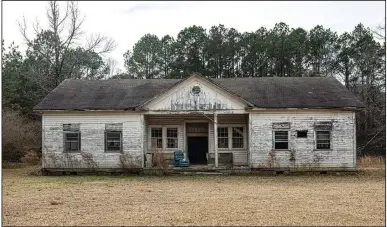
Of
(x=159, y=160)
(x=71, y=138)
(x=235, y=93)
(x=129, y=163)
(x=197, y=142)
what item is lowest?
(x=129, y=163)

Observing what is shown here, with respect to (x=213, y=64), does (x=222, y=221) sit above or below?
below

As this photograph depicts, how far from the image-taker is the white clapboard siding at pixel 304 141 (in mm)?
24078

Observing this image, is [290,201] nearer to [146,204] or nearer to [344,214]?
[344,214]

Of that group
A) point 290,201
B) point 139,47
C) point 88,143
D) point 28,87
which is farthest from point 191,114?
point 139,47

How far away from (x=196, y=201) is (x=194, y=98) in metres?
10.8

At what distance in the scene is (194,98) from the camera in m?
24.5

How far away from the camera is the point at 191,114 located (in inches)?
1005

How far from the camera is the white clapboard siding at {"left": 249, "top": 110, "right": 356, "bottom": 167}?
24078 mm

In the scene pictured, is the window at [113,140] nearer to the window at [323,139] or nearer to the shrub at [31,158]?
the shrub at [31,158]

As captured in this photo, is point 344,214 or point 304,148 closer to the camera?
point 344,214

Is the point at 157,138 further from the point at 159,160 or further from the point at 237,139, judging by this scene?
the point at 237,139

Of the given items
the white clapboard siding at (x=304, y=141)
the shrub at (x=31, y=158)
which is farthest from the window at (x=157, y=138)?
A: the shrub at (x=31, y=158)

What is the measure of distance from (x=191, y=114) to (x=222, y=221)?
1497cm

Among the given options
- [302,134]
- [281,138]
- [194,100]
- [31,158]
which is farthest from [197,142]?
[31,158]
